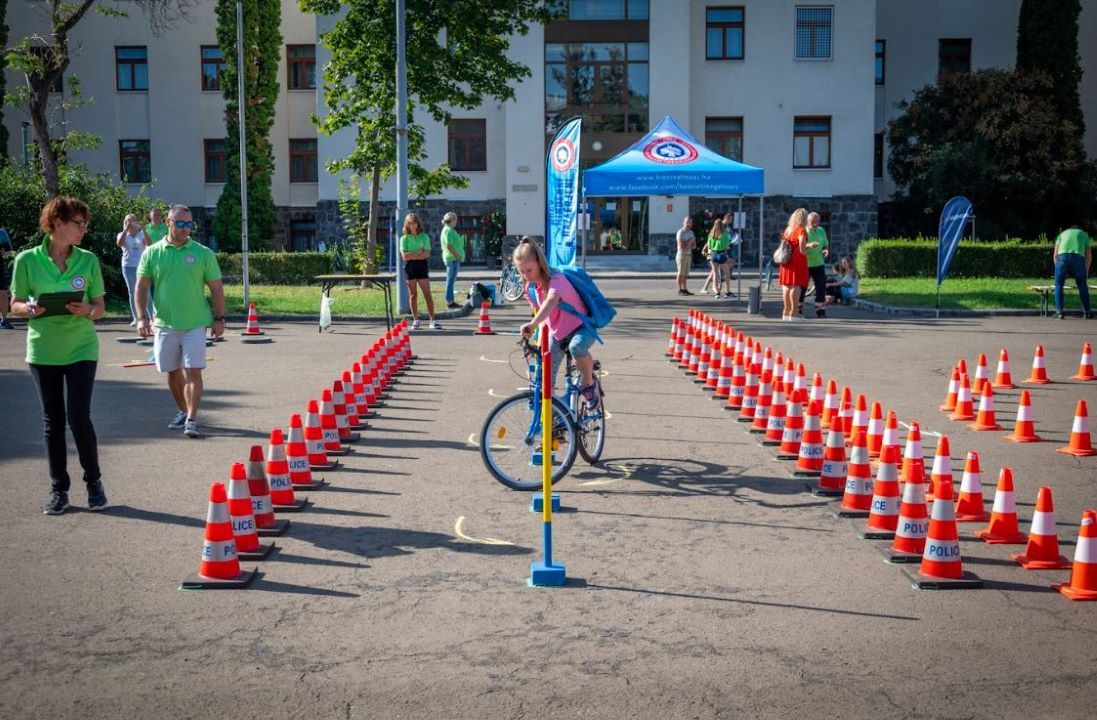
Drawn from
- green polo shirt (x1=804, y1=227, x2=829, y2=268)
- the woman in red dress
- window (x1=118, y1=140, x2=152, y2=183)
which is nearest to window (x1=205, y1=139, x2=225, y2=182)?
window (x1=118, y1=140, x2=152, y2=183)

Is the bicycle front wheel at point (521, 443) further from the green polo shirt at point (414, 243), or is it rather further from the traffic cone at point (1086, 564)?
the green polo shirt at point (414, 243)

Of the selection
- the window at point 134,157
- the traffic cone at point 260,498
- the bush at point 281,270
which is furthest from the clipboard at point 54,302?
the window at point 134,157

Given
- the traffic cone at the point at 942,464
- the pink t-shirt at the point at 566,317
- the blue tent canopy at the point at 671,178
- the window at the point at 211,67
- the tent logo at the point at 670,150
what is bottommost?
the traffic cone at the point at 942,464

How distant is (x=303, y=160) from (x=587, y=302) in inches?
1511

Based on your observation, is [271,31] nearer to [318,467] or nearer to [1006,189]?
[1006,189]

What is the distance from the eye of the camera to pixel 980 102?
39.8 m

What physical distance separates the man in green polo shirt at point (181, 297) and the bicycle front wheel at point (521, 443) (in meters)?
3.08

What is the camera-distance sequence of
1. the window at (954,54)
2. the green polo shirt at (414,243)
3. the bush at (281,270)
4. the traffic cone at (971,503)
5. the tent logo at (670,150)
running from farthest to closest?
the window at (954,54), the bush at (281,270), the tent logo at (670,150), the green polo shirt at (414,243), the traffic cone at (971,503)

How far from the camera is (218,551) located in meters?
6.38

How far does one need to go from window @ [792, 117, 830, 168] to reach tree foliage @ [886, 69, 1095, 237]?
2.60 meters

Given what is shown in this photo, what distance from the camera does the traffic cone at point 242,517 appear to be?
679 cm

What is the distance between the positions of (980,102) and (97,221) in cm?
2872

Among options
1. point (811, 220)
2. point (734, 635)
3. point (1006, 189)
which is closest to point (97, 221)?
point (811, 220)

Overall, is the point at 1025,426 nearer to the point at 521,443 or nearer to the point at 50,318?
the point at 521,443
